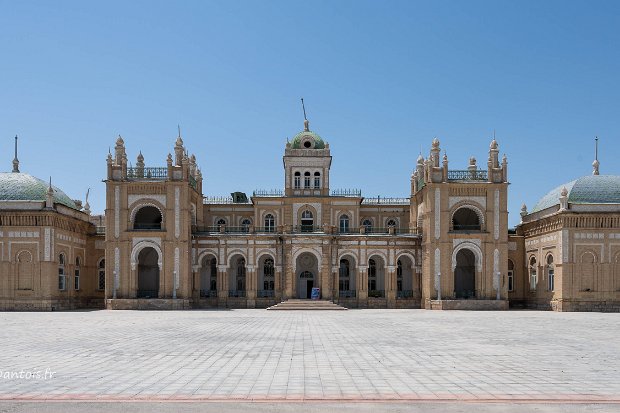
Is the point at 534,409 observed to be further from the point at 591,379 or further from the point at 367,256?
the point at 367,256

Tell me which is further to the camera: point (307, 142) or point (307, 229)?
point (307, 142)

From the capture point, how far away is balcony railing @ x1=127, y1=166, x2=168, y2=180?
179 ft

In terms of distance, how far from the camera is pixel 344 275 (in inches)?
A: 2411

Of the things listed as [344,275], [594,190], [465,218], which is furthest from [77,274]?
[594,190]

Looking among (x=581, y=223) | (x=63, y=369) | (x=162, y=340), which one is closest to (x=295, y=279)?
(x=581, y=223)

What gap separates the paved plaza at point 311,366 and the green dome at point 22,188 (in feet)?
86.8

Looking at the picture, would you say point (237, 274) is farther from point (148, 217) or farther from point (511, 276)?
point (511, 276)

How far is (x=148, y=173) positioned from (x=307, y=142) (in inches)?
660

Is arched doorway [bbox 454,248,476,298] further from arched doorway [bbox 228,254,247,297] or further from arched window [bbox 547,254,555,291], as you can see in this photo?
arched doorway [bbox 228,254,247,297]

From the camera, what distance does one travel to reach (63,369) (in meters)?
16.0

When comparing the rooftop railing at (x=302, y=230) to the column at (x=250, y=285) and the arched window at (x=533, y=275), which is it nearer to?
the column at (x=250, y=285)

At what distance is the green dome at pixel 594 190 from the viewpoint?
169 ft

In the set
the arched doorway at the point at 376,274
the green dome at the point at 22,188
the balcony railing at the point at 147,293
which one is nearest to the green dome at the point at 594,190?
the arched doorway at the point at 376,274

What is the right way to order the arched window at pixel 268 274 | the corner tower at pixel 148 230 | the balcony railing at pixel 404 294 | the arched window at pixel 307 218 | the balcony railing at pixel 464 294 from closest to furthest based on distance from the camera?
the corner tower at pixel 148 230
the balcony railing at pixel 464 294
the balcony railing at pixel 404 294
the arched window at pixel 268 274
the arched window at pixel 307 218
